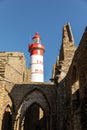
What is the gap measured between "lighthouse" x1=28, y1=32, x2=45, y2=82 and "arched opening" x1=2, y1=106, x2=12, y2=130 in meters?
6.34

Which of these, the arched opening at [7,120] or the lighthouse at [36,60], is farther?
the lighthouse at [36,60]

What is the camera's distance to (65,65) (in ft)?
43.6

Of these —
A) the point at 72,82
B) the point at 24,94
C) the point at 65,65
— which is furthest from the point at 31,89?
the point at 72,82

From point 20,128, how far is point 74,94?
29.1 ft

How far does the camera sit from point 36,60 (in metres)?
23.8

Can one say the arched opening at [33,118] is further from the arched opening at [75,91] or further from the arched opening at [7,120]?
the arched opening at [75,91]

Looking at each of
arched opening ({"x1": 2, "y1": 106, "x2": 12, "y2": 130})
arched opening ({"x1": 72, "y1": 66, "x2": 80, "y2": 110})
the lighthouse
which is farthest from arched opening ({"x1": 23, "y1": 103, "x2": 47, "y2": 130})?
arched opening ({"x1": 72, "y1": 66, "x2": 80, "y2": 110})

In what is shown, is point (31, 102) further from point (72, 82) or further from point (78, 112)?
point (78, 112)

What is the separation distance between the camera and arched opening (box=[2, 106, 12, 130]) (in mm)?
15984

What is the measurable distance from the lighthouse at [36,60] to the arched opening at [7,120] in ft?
20.8

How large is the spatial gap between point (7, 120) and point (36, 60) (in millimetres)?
8383

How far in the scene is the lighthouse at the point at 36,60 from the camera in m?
23.0

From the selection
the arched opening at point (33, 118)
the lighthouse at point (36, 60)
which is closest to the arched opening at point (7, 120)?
the arched opening at point (33, 118)

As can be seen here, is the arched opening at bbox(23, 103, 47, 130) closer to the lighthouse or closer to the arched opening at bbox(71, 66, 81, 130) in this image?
the lighthouse
